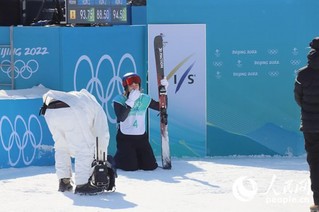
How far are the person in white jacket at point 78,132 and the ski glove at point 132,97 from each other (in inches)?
70.7

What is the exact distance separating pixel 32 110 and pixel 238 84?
303 centimetres

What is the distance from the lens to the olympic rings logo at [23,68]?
1150 centimetres

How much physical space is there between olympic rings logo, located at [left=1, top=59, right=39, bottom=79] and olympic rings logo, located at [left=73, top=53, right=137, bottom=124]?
59 centimetres

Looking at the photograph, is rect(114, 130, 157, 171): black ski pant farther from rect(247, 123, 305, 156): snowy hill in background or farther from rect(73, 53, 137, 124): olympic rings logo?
rect(247, 123, 305, 156): snowy hill in background

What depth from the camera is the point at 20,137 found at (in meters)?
10.6

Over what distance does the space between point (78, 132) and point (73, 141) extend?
108mm

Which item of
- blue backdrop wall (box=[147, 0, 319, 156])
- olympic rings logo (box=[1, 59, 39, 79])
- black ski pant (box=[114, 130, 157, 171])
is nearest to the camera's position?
black ski pant (box=[114, 130, 157, 171])

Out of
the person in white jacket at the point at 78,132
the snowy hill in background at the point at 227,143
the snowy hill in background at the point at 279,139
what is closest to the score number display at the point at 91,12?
the snowy hill in background at the point at 227,143

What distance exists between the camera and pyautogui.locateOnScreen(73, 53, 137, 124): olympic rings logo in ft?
37.8

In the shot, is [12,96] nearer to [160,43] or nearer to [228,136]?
[160,43]

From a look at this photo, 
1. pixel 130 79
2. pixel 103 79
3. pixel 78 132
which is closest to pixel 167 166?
pixel 130 79

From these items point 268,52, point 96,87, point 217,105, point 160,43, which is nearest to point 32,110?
point 96,87

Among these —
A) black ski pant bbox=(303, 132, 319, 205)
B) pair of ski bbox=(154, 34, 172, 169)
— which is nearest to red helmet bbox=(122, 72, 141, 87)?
pair of ski bbox=(154, 34, 172, 169)

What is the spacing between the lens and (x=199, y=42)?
11734 millimetres
